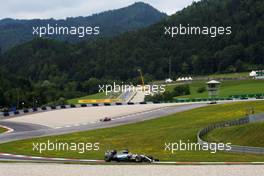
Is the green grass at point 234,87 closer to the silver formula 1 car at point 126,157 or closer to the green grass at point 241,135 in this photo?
the green grass at point 241,135

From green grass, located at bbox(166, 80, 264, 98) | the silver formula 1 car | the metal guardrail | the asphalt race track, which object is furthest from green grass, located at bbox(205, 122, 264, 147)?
green grass, located at bbox(166, 80, 264, 98)

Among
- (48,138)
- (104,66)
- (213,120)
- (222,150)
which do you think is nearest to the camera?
(222,150)

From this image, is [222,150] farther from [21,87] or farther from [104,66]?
[104,66]

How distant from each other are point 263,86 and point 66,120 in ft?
225

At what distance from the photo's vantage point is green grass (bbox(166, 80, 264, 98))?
12962cm

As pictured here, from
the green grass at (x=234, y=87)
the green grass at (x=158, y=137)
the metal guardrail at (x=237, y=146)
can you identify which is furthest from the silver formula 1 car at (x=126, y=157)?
the green grass at (x=234, y=87)

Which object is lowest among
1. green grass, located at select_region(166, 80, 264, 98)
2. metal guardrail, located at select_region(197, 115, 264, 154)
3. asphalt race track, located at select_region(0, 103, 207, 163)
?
asphalt race track, located at select_region(0, 103, 207, 163)

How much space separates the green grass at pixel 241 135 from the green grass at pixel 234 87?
72.7 meters

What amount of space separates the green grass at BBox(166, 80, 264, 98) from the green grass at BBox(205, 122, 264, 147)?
72692 mm

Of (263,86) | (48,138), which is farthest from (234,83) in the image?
(48,138)

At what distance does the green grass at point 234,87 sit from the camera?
12962cm

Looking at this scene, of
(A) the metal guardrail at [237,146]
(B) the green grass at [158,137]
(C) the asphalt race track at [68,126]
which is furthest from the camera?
(C) the asphalt race track at [68,126]

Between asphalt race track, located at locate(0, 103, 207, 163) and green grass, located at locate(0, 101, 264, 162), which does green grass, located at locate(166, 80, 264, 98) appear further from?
green grass, located at locate(0, 101, 264, 162)

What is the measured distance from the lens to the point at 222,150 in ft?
150
